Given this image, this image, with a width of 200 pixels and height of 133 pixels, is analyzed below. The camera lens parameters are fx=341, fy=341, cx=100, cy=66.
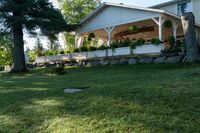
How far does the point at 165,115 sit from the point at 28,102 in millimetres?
4090

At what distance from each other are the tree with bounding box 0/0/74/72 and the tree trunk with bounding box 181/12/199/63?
8.50 meters

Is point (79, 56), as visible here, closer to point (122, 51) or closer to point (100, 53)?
point (100, 53)

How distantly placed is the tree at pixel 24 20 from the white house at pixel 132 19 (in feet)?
11.8

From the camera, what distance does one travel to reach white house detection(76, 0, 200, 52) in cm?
2253

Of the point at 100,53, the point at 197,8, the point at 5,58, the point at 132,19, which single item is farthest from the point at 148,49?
the point at 5,58

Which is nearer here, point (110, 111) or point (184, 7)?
point (110, 111)

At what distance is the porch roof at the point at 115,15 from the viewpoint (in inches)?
878

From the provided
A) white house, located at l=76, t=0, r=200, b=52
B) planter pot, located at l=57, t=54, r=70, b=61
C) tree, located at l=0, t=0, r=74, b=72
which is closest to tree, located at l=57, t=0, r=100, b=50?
white house, located at l=76, t=0, r=200, b=52

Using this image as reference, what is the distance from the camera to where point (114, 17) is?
2506 cm

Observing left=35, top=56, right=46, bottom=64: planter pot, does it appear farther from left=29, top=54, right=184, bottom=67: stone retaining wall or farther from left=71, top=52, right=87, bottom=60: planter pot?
left=71, top=52, right=87, bottom=60: planter pot

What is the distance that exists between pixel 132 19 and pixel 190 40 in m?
6.77

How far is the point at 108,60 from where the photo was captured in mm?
22375

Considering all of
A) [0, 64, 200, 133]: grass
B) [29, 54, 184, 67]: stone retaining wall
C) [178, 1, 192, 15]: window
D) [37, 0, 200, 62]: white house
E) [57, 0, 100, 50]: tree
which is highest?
[57, 0, 100, 50]: tree

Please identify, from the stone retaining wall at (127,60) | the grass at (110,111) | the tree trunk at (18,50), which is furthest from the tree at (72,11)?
the grass at (110,111)
